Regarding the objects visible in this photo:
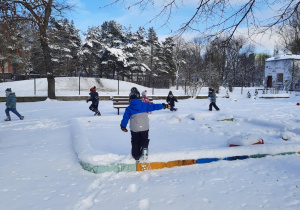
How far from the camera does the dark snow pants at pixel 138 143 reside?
468 centimetres

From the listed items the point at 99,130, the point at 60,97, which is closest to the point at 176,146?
the point at 99,130

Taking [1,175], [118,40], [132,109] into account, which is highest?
[118,40]

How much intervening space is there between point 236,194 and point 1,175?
4.09 m

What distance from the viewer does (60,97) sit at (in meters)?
19.4

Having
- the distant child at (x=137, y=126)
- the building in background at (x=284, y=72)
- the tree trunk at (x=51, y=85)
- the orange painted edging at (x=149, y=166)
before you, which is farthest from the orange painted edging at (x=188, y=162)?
the building in background at (x=284, y=72)

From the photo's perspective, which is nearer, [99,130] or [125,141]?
[125,141]

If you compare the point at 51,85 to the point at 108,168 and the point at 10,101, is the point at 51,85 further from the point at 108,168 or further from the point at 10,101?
the point at 108,168

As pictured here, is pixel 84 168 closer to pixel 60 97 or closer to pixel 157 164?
pixel 157 164

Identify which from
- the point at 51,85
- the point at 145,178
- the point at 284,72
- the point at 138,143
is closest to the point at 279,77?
the point at 284,72

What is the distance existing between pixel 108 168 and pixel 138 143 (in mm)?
790

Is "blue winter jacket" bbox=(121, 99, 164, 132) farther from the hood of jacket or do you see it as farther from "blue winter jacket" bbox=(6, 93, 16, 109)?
"blue winter jacket" bbox=(6, 93, 16, 109)

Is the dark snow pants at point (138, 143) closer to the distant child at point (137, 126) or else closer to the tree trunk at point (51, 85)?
the distant child at point (137, 126)

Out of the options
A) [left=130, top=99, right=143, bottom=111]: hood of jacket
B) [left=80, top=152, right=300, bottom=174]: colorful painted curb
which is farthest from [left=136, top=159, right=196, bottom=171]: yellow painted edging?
[left=130, top=99, right=143, bottom=111]: hood of jacket

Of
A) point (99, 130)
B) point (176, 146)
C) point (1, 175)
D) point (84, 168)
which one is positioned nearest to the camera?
point (1, 175)
